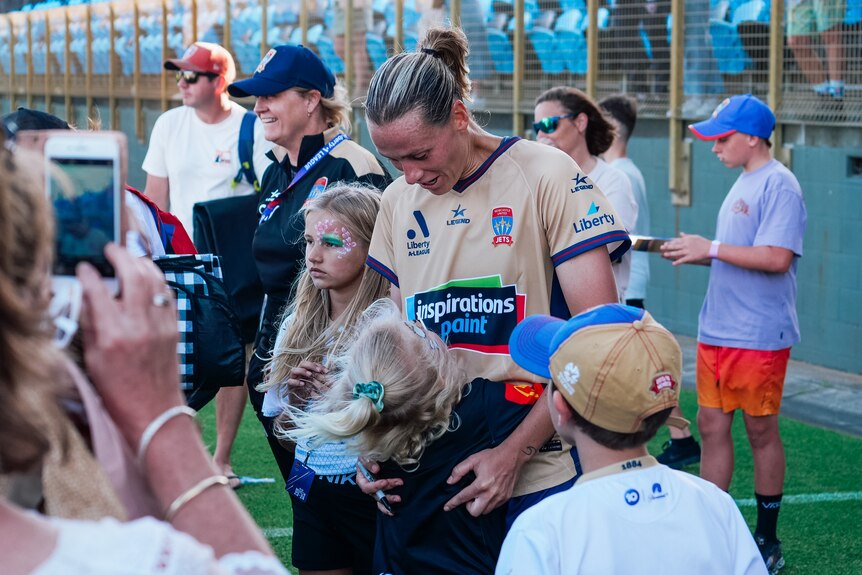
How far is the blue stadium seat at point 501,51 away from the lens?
38.2 ft

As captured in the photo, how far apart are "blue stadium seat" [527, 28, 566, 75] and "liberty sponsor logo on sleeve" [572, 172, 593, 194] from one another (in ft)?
26.9

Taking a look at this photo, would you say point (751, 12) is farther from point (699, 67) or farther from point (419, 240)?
point (419, 240)

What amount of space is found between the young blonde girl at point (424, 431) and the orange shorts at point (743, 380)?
241 cm

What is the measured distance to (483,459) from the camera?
2924 mm

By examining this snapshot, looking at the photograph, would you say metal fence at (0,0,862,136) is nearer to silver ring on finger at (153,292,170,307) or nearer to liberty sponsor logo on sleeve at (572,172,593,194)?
liberty sponsor logo on sleeve at (572,172,593,194)

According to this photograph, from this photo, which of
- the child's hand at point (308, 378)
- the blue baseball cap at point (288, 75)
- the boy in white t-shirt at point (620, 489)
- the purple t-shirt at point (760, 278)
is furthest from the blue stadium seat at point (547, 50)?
the boy in white t-shirt at point (620, 489)

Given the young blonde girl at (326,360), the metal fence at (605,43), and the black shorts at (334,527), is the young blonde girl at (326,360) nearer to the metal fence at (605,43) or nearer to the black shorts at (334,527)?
the black shorts at (334,527)

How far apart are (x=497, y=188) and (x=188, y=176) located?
380 centimetres

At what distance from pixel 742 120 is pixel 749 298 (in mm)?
851

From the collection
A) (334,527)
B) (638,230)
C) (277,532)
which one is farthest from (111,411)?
(638,230)

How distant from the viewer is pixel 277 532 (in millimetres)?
5227

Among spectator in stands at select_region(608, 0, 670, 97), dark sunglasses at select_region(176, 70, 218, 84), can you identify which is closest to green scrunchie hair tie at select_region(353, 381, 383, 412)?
dark sunglasses at select_region(176, 70, 218, 84)

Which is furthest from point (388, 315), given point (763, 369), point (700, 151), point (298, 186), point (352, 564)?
point (700, 151)

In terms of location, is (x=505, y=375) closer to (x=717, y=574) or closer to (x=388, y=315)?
(x=388, y=315)
